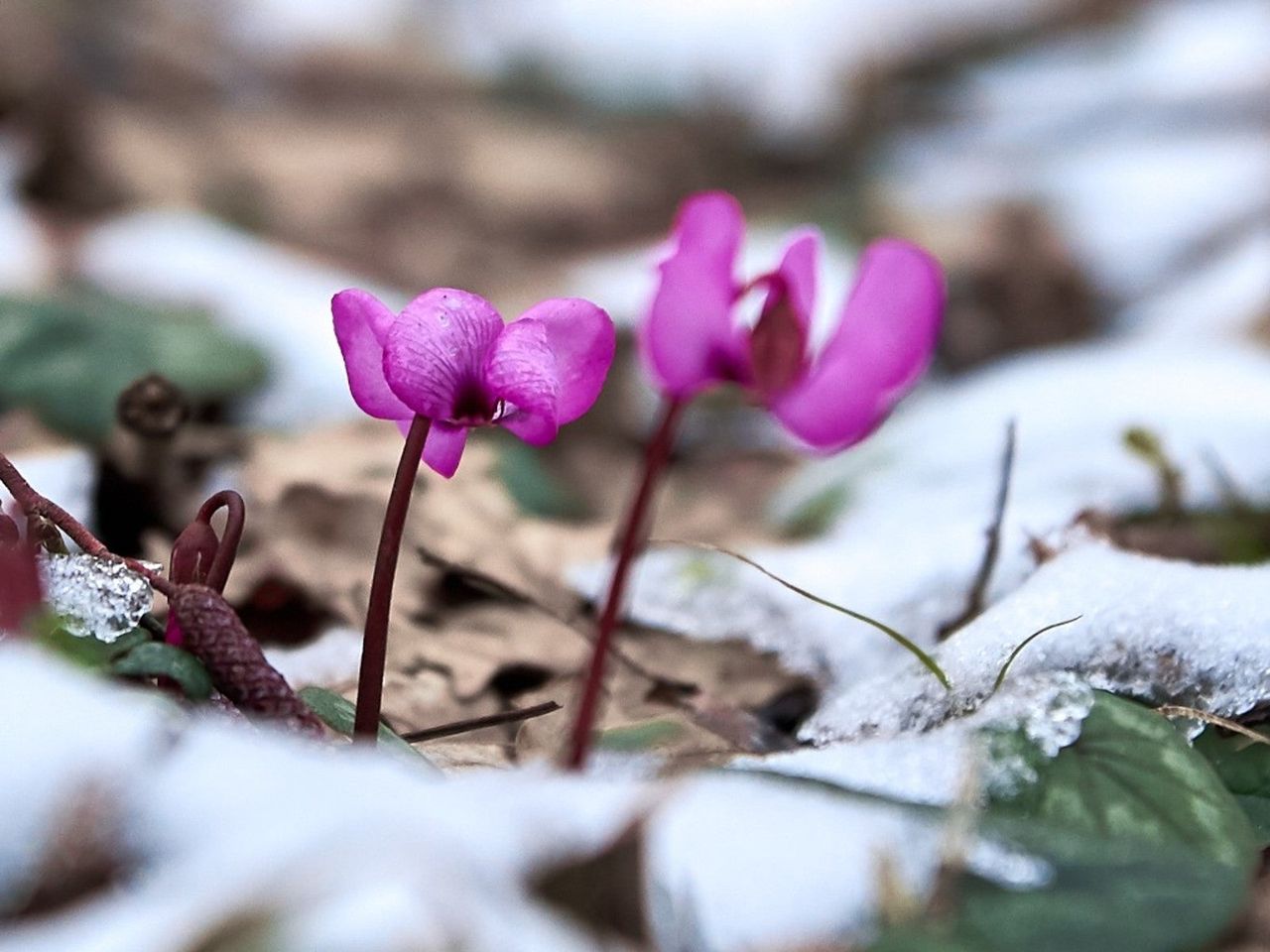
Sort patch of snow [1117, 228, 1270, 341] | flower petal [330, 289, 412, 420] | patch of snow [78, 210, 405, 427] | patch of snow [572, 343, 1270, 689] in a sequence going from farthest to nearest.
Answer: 1. patch of snow [1117, 228, 1270, 341]
2. patch of snow [78, 210, 405, 427]
3. patch of snow [572, 343, 1270, 689]
4. flower petal [330, 289, 412, 420]

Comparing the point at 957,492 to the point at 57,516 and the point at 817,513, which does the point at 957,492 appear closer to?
the point at 817,513

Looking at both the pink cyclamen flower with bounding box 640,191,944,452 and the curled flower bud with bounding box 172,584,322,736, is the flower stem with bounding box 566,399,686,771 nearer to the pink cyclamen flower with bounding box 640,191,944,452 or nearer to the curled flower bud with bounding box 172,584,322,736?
the pink cyclamen flower with bounding box 640,191,944,452

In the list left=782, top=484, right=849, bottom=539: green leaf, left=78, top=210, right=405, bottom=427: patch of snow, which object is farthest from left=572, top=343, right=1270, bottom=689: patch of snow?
left=78, top=210, right=405, bottom=427: patch of snow

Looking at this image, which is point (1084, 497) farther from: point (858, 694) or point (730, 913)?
point (730, 913)

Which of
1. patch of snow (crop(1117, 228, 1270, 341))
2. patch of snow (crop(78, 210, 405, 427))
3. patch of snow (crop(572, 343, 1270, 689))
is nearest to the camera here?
patch of snow (crop(572, 343, 1270, 689))

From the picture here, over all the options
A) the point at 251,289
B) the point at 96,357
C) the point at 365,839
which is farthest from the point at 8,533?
the point at 251,289

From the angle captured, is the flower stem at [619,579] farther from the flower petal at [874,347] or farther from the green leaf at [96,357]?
the green leaf at [96,357]

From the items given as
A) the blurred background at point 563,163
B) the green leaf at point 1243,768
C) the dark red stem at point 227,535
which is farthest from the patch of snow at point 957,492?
the blurred background at point 563,163
